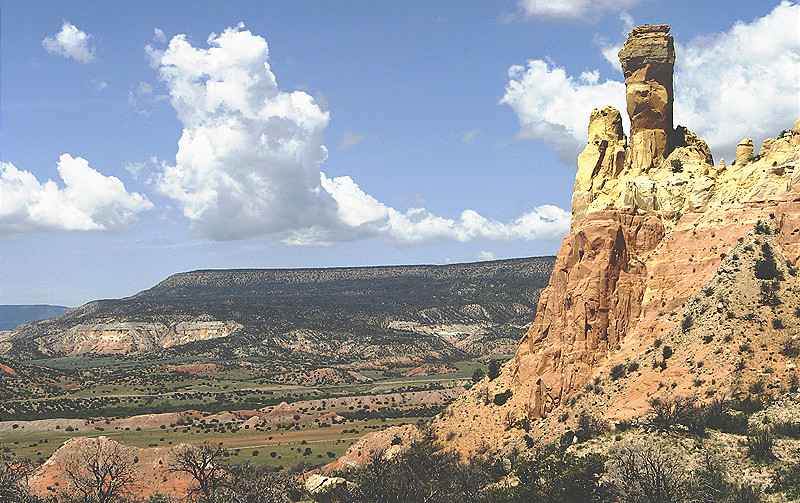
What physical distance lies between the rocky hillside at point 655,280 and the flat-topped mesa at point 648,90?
8 centimetres

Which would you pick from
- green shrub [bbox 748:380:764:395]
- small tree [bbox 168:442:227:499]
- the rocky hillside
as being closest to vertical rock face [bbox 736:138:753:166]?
the rocky hillside

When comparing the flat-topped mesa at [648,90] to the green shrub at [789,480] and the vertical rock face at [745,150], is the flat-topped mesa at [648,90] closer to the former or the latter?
the vertical rock face at [745,150]

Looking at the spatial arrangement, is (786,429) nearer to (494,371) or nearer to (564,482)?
(564,482)

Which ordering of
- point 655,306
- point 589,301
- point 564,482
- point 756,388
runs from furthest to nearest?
point 589,301 < point 655,306 < point 756,388 < point 564,482

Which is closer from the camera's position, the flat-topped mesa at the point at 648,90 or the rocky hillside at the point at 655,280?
the rocky hillside at the point at 655,280

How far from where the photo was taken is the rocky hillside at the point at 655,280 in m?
44.3

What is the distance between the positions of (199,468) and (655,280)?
3451 cm

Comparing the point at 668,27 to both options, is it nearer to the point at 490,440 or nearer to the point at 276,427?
the point at 490,440

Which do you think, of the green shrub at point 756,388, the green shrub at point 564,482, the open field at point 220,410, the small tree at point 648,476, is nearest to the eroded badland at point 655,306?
the green shrub at point 756,388

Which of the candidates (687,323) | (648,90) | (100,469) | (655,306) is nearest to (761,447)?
(687,323)

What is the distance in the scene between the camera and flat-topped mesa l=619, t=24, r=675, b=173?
54.2 m

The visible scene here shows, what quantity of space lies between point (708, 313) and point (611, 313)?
237 inches

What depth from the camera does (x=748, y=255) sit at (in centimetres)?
4819

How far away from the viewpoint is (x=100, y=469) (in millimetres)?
56156
